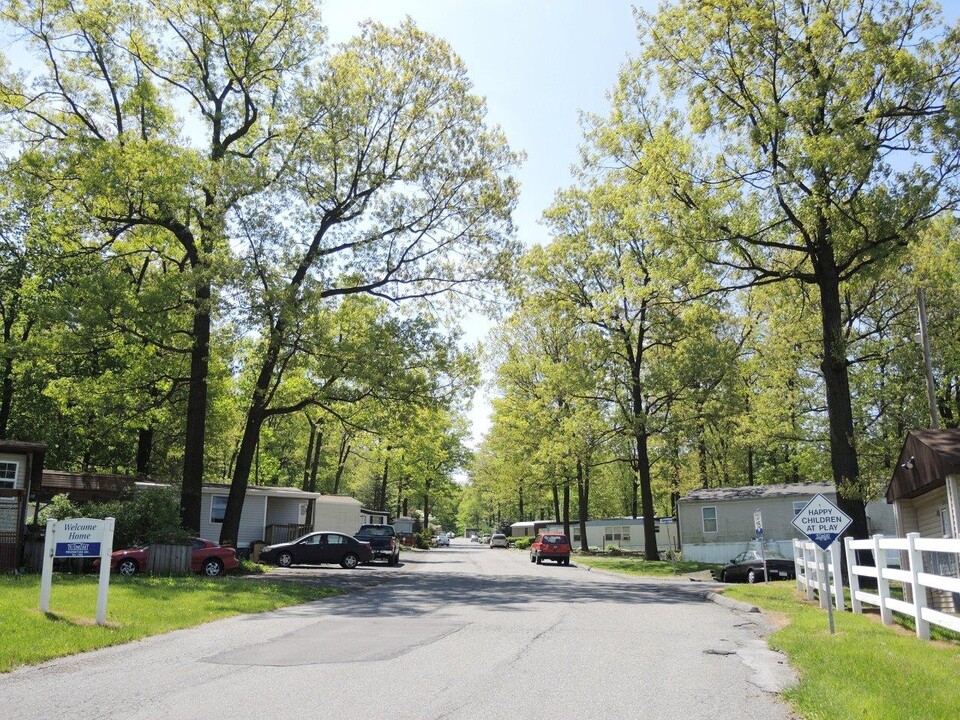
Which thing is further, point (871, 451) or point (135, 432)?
point (135, 432)

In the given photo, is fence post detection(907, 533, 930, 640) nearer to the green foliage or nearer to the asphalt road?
the asphalt road

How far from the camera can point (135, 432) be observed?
135 ft

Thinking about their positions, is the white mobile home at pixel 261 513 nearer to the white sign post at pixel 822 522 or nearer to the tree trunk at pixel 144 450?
the tree trunk at pixel 144 450

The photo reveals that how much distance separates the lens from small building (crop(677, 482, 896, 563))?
39062 mm

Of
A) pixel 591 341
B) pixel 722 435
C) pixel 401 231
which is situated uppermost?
pixel 401 231

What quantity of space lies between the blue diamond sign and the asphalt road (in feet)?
6.33

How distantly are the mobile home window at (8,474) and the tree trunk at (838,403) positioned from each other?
2230cm

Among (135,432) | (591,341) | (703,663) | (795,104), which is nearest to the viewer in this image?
(703,663)

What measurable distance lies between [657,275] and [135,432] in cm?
3129

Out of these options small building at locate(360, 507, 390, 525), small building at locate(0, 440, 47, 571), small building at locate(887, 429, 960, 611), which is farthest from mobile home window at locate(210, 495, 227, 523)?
small building at locate(887, 429, 960, 611)

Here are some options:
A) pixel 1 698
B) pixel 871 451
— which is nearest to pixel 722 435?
pixel 871 451

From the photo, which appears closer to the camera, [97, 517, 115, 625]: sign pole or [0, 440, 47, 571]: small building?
[97, 517, 115, 625]: sign pole

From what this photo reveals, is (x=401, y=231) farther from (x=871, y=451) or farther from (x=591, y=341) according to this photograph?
(x=871, y=451)

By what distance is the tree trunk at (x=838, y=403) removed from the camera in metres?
18.8
